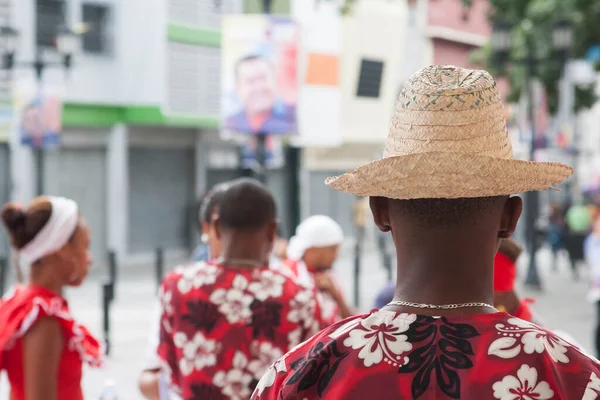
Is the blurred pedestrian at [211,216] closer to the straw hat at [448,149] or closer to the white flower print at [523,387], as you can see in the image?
the straw hat at [448,149]

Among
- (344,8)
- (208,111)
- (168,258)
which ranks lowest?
(168,258)

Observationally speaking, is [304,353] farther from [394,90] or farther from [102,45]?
[394,90]

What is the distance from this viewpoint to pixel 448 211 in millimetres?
1986

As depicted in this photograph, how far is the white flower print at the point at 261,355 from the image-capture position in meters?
3.43

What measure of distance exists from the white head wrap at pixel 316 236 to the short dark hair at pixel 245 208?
2.63 m

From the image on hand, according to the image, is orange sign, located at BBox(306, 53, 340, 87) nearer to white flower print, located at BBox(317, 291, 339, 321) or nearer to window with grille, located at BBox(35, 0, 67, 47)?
window with grille, located at BBox(35, 0, 67, 47)

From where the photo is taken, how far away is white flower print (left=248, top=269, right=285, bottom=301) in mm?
3482

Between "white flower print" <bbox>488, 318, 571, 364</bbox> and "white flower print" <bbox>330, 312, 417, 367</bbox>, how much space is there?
16 cm

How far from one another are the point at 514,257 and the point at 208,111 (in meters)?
25.3

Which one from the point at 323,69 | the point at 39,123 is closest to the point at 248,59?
the point at 39,123

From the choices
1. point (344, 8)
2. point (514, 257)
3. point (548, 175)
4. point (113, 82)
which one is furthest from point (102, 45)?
point (548, 175)

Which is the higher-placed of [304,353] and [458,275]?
[458,275]

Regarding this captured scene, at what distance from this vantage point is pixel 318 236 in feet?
20.8

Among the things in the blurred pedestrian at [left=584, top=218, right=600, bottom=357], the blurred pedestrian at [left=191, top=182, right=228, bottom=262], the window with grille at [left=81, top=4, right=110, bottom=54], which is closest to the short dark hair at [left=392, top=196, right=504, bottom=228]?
the blurred pedestrian at [left=191, top=182, right=228, bottom=262]
